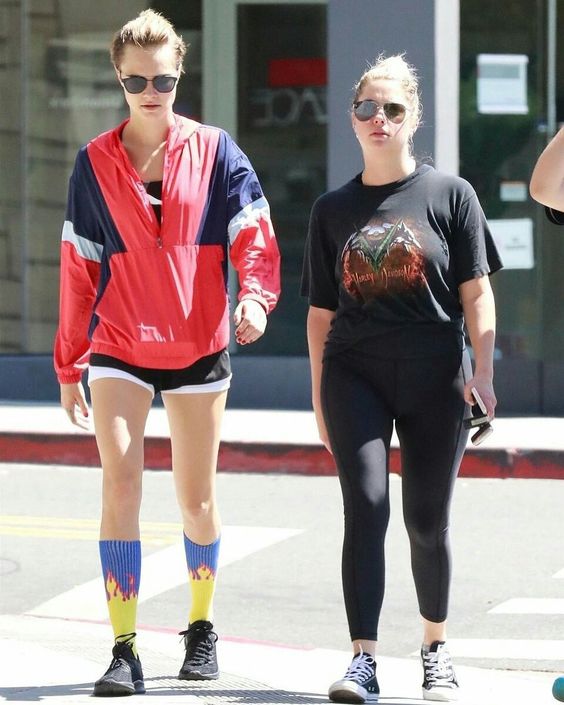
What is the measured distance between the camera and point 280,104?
14.2m

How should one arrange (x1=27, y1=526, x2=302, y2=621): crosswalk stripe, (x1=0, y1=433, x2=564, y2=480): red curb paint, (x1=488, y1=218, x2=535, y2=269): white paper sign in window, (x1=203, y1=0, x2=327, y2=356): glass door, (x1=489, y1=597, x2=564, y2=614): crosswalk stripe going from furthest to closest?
(x1=203, y1=0, x2=327, y2=356): glass door, (x1=488, y1=218, x2=535, y2=269): white paper sign in window, (x1=0, y1=433, x2=564, y2=480): red curb paint, (x1=27, y1=526, x2=302, y2=621): crosswalk stripe, (x1=489, y1=597, x2=564, y2=614): crosswalk stripe

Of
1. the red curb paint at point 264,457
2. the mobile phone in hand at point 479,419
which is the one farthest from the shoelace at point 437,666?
the red curb paint at point 264,457

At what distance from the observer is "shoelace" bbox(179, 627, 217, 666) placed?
5402 millimetres

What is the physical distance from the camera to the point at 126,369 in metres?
5.16

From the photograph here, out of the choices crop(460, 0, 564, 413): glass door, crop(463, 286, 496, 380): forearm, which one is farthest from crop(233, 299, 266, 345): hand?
crop(460, 0, 564, 413): glass door

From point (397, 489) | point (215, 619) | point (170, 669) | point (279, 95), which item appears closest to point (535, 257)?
point (279, 95)

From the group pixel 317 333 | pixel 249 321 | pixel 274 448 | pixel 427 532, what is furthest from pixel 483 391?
pixel 274 448

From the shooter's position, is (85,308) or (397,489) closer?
(85,308)

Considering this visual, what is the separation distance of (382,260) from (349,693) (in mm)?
1305

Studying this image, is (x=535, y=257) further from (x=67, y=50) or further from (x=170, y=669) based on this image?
(x=170, y=669)

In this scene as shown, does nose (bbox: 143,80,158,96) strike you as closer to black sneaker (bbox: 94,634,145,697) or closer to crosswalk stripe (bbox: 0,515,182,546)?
black sneaker (bbox: 94,634,145,697)

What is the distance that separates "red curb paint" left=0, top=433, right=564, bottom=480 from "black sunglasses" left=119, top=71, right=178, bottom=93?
18.1 feet

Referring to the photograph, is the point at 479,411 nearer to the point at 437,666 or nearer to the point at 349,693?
the point at 437,666

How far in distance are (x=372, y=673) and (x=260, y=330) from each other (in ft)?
3.59
